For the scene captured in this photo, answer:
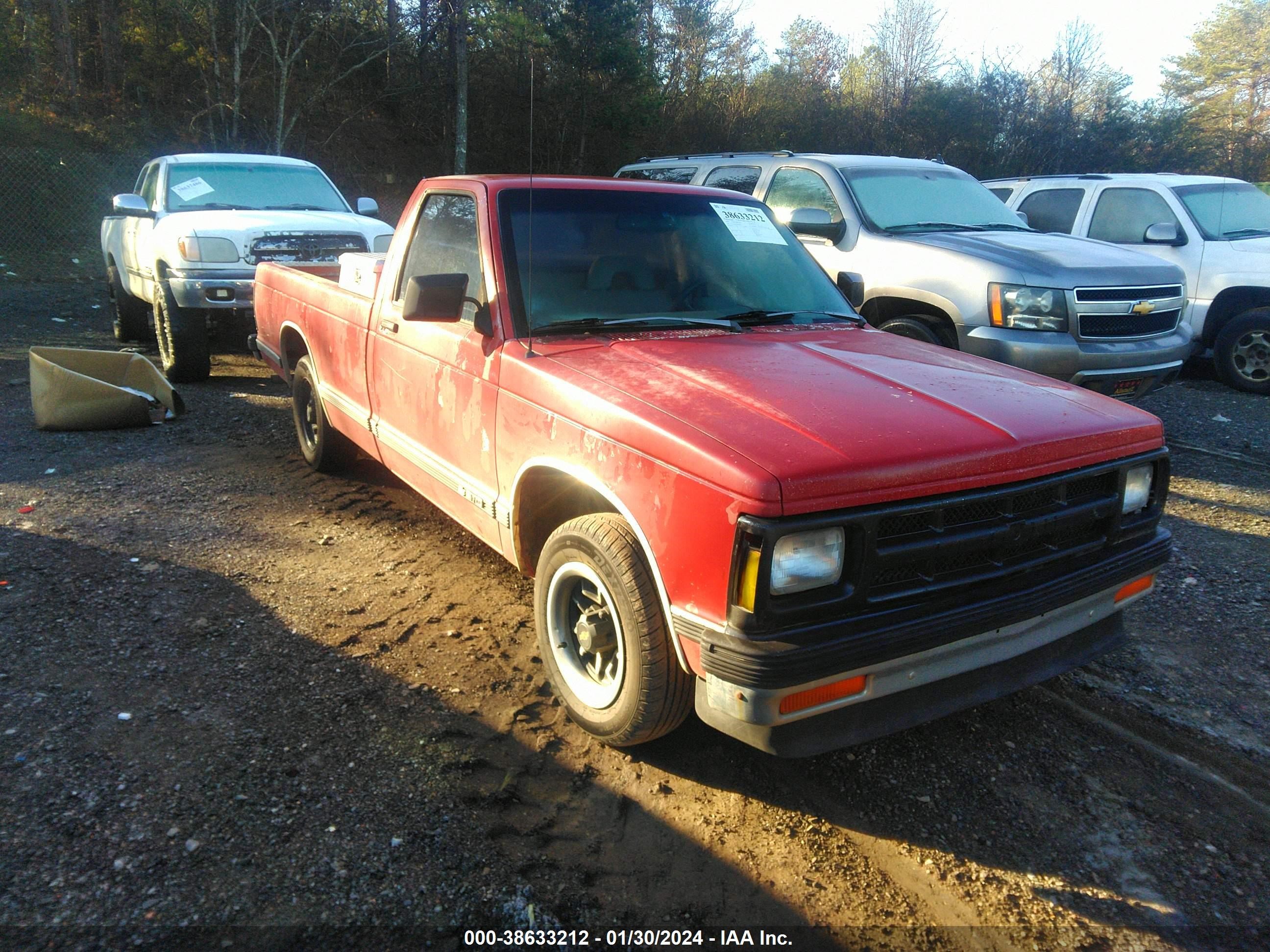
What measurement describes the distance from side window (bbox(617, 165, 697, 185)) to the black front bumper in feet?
19.8

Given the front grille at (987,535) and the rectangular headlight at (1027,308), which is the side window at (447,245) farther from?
the rectangular headlight at (1027,308)

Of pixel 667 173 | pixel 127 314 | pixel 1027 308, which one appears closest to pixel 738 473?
pixel 1027 308

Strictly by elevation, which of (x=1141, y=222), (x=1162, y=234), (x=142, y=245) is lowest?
(x=142, y=245)

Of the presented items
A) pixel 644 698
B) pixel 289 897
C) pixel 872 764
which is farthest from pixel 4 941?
pixel 872 764

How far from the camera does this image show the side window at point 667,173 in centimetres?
809

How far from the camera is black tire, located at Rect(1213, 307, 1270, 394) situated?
8516 millimetres

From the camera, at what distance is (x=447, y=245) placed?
3918 mm

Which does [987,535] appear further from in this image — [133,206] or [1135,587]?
[133,206]

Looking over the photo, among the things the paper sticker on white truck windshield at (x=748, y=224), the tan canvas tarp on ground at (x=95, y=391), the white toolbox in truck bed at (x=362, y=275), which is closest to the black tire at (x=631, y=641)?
the paper sticker on white truck windshield at (x=748, y=224)

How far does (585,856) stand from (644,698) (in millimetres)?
461

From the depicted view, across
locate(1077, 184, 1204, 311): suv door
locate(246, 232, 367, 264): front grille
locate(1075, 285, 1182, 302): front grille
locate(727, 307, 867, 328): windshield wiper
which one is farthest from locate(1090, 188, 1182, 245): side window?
locate(246, 232, 367, 264): front grille

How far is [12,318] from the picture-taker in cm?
1124

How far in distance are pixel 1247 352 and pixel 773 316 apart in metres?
7.29

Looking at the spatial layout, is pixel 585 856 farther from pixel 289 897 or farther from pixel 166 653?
pixel 166 653
